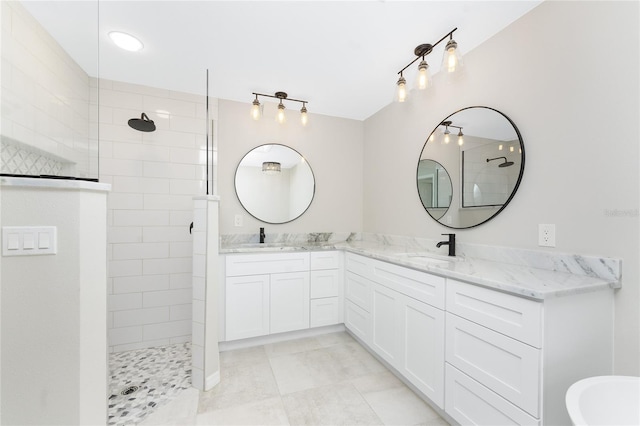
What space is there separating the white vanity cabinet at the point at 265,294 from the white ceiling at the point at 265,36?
162 cm

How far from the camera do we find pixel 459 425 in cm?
138

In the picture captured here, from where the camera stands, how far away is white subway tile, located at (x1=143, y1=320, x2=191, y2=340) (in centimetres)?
240

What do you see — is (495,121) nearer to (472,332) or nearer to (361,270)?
(472,332)

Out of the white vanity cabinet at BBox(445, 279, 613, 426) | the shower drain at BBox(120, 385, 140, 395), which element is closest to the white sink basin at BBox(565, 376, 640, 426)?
the white vanity cabinet at BBox(445, 279, 613, 426)

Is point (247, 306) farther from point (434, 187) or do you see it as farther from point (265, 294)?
point (434, 187)

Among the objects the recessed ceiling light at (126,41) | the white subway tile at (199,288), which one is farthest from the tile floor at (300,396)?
the recessed ceiling light at (126,41)

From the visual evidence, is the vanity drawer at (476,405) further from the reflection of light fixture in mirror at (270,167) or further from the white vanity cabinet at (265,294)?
the reflection of light fixture in mirror at (270,167)

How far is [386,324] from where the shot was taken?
6.44 ft

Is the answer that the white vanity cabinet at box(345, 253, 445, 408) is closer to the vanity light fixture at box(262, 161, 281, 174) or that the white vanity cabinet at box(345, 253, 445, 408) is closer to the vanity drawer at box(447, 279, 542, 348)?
the vanity drawer at box(447, 279, 542, 348)

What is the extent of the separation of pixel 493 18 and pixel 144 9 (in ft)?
7.03

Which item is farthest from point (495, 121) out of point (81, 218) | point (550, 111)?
point (81, 218)

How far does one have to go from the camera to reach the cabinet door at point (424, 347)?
1.48 metres

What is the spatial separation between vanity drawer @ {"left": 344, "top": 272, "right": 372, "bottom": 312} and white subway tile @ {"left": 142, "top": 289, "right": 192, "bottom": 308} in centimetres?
156

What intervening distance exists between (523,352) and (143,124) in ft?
9.73
